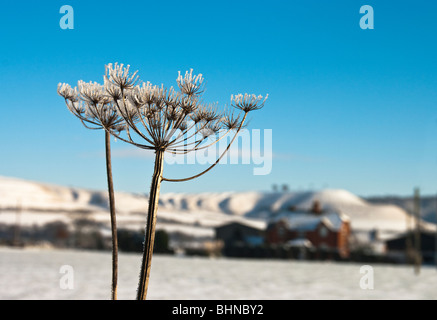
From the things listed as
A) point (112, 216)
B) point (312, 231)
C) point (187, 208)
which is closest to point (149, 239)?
point (112, 216)

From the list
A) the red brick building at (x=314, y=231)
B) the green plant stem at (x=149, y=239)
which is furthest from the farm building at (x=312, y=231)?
the green plant stem at (x=149, y=239)

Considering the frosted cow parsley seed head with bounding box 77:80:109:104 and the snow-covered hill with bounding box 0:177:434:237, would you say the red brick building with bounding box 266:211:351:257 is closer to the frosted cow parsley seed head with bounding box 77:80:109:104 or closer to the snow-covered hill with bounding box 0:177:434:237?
the snow-covered hill with bounding box 0:177:434:237

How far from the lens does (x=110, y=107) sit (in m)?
7.57

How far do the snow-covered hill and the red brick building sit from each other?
977 centimetres

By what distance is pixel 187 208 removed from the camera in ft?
495

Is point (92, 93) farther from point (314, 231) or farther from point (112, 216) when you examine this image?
point (314, 231)

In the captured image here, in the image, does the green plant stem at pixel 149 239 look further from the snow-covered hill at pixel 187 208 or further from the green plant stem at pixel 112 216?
the snow-covered hill at pixel 187 208

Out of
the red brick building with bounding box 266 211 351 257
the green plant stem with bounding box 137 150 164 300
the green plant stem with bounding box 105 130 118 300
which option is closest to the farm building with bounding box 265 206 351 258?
the red brick building with bounding box 266 211 351 257

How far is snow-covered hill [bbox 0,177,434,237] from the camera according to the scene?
10564 centimetres

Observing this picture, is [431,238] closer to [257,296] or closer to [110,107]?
[257,296]

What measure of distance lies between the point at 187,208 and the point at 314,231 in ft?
300

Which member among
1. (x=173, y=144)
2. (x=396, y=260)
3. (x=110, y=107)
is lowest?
(x=396, y=260)
